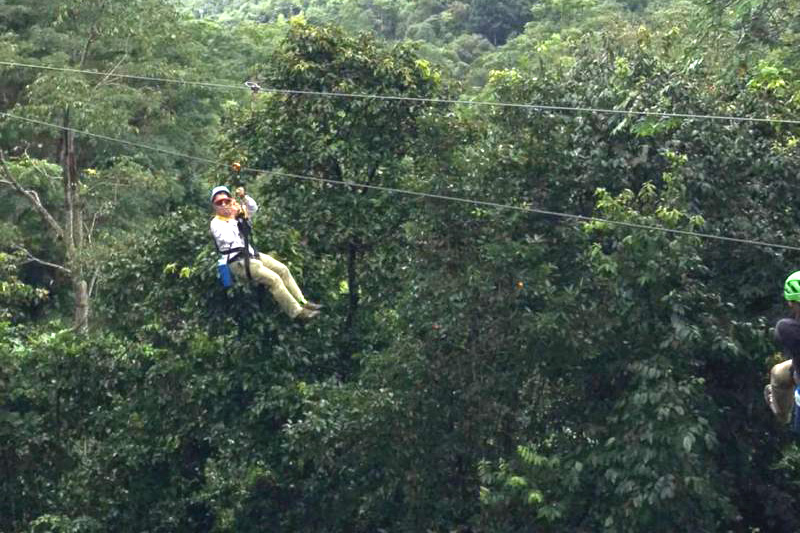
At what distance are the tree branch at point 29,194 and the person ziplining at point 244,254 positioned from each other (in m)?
12.3

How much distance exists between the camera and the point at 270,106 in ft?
39.2

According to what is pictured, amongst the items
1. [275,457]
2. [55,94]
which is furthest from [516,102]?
[55,94]

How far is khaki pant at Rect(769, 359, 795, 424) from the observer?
265 inches

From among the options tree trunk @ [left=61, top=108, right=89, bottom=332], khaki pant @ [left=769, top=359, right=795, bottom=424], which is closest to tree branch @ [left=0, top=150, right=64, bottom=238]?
tree trunk @ [left=61, top=108, right=89, bottom=332]

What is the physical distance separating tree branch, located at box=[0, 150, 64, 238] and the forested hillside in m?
8.04

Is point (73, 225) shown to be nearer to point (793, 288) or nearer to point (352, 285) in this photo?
point (352, 285)

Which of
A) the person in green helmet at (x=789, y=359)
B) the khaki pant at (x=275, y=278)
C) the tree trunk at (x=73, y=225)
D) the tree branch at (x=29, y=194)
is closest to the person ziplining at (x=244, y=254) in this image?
the khaki pant at (x=275, y=278)

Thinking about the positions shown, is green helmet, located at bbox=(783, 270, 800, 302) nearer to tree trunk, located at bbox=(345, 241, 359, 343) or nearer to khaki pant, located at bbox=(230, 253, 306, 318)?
khaki pant, located at bbox=(230, 253, 306, 318)

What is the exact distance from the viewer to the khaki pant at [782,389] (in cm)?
673

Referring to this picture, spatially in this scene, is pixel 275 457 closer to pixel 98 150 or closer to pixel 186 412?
pixel 186 412

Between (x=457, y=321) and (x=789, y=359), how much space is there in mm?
3561

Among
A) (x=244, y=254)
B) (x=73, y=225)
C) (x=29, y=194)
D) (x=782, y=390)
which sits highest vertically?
(x=782, y=390)

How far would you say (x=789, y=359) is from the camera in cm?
675

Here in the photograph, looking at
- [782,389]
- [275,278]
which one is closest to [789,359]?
[782,389]
